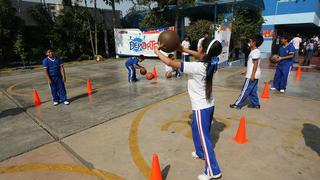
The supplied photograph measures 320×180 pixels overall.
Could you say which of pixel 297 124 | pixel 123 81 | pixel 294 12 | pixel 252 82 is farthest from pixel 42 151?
pixel 294 12

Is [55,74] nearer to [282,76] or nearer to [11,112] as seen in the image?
[11,112]

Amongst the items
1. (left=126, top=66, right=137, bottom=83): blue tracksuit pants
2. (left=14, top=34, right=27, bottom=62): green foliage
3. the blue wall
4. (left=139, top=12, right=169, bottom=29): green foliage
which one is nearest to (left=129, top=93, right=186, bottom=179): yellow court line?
(left=126, top=66, right=137, bottom=83): blue tracksuit pants

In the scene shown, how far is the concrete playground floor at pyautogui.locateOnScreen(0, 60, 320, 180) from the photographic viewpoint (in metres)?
3.57

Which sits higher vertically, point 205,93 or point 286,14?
point 286,14

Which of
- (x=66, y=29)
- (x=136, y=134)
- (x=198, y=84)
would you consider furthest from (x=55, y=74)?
(x=66, y=29)

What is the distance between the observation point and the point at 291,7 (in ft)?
75.0

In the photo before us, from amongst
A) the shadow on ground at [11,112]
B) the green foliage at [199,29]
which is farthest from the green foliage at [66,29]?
the shadow on ground at [11,112]

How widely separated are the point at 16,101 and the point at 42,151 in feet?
14.5

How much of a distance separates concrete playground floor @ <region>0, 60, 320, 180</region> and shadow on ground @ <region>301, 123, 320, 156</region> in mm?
18

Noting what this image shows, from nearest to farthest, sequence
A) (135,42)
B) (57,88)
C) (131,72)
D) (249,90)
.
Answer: (249,90)
(57,88)
(131,72)
(135,42)

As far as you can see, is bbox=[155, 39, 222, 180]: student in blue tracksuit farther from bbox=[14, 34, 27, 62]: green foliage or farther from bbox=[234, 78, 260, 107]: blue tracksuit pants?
bbox=[14, 34, 27, 62]: green foliage

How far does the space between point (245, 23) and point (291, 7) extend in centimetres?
930

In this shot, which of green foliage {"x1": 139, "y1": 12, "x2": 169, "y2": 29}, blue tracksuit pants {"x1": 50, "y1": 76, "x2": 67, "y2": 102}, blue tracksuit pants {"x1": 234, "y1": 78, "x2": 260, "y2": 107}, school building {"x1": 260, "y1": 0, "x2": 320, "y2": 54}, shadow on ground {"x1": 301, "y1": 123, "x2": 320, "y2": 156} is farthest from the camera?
school building {"x1": 260, "y1": 0, "x2": 320, "y2": 54}

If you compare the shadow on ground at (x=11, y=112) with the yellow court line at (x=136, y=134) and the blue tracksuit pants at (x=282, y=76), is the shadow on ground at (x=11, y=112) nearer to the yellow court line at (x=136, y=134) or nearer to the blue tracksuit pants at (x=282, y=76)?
the yellow court line at (x=136, y=134)
